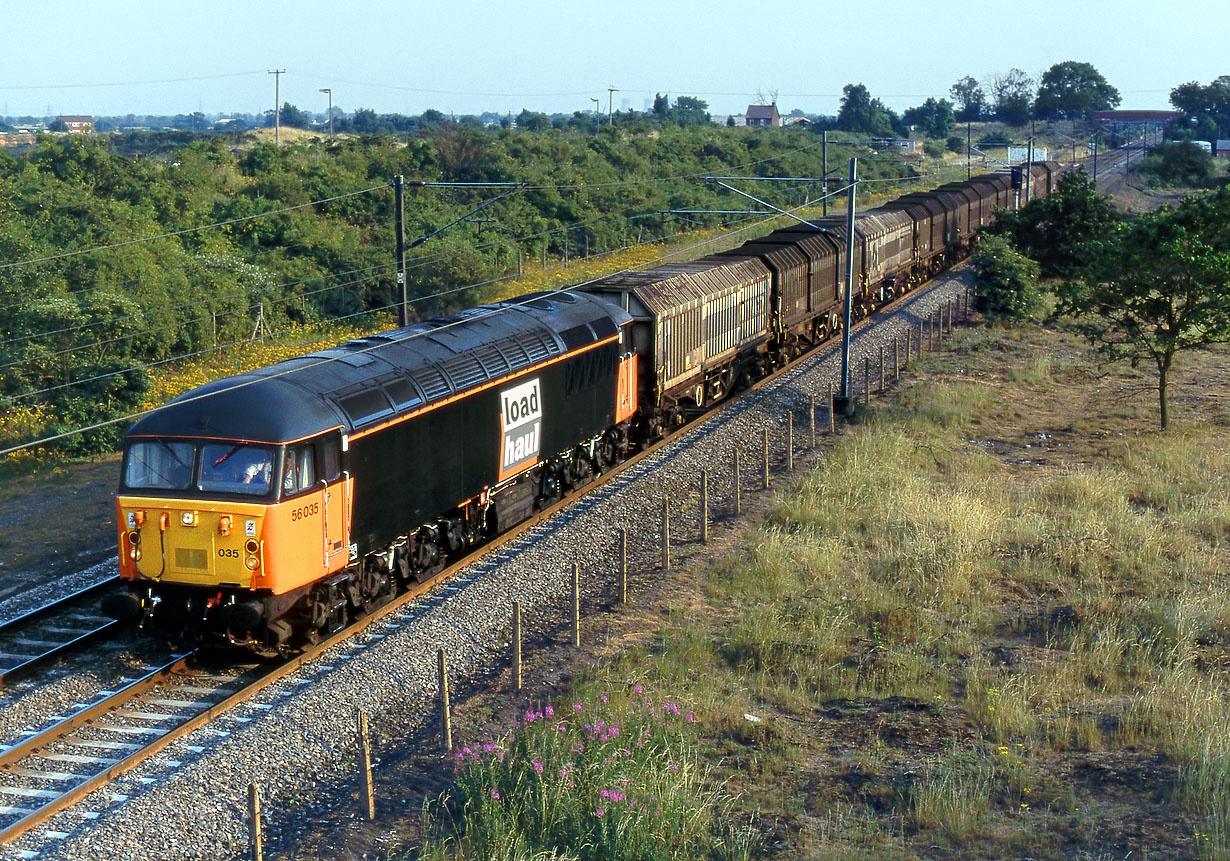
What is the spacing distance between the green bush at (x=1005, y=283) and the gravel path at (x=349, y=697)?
71.6 feet

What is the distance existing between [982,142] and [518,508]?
143 metres

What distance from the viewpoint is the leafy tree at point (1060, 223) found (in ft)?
141

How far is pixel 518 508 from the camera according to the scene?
18.1 meters

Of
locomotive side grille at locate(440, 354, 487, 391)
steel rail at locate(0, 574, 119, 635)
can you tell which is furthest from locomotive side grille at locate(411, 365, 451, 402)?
steel rail at locate(0, 574, 119, 635)

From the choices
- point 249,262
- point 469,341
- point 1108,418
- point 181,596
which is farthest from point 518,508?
point 249,262

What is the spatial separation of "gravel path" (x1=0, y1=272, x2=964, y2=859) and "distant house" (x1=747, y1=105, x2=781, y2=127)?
15524cm

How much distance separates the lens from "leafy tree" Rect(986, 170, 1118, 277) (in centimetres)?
4309

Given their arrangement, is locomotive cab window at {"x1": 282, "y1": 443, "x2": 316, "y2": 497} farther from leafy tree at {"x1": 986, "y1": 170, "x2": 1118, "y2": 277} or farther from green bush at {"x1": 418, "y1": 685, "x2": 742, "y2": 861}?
leafy tree at {"x1": 986, "y1": 170, "x2": 1118, "y2": 277}

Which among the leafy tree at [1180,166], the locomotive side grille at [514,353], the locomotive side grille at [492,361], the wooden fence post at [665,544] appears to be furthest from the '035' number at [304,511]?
the leafy tree at [1180,166]

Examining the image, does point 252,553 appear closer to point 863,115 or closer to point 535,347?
point 535,347

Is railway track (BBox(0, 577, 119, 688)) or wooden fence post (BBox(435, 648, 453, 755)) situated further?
railway track (BBox(0, 577, 119, 688))

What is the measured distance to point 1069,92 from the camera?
178875mm

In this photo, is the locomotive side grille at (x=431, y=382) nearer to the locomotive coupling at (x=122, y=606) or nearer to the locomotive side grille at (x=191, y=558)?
the locomotive side grille at (x=191, y=558)

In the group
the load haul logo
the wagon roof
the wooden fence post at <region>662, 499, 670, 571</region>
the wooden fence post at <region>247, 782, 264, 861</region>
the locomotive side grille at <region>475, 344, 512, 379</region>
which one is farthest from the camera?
the load haul logo
